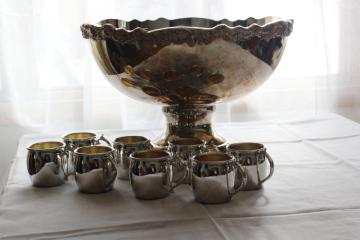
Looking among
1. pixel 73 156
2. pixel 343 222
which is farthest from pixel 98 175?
pixel 343 222

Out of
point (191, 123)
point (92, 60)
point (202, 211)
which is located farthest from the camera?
point (92, 60)

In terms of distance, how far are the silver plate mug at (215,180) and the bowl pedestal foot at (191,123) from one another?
195mm

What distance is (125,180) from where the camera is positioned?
887 millimetres

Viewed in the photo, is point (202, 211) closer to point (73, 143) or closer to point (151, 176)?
point (151, 176)

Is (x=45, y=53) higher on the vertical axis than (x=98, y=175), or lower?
higher

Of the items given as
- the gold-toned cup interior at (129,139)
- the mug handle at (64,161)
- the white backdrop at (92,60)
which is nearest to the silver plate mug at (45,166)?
the mug handle at (64,161)

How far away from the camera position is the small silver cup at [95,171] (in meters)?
0.81

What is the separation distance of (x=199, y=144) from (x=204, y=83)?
3.5 inches

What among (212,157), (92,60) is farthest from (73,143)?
(92,60)

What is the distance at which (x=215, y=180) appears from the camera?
0.75m

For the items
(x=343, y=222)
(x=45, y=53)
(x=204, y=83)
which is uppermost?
(x=45, y=53)

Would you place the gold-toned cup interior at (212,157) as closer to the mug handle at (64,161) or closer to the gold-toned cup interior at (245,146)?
the gold-toned cup interior at (245,146)

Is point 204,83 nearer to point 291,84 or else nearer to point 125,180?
point 125,180

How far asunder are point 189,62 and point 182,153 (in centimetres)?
13
